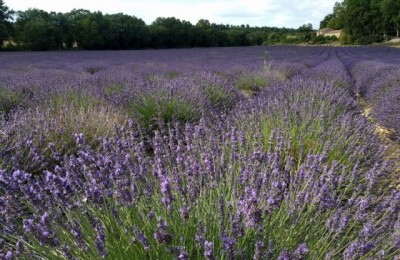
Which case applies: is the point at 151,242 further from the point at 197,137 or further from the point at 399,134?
the point at 399,134

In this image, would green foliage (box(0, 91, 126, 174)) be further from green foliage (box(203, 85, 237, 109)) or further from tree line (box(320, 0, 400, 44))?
tree line (box(320, 0, 400, 44))

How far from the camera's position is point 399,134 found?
3.87m

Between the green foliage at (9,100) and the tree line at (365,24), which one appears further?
the tree line at (365,24)

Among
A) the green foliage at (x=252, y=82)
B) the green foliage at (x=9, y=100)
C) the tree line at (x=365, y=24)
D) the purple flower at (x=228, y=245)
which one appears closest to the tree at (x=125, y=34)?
the green foliage at (x=252, y=82)

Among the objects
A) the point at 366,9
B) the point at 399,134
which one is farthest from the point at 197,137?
the point at 366,9

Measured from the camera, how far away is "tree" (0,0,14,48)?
2912 cm

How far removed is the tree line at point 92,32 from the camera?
29.5 meters

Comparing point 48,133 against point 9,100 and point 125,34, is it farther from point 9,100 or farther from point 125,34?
point 125,34

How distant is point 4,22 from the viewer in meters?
31.0

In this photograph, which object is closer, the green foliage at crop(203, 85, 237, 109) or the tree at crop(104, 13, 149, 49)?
the green foliage at crop(203, 85, 237, 109)

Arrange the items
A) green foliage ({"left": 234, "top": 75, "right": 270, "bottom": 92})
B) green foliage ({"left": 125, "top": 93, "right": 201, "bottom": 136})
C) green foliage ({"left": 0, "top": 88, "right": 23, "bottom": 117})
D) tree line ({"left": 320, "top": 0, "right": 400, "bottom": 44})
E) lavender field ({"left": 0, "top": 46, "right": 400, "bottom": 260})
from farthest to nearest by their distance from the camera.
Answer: tree line ({"left": 320, "top": 0, "right": 400, "bottom": 44})
green foliage ({"left": 234, "top": 75, "right": 270, "bottom": 92})
green foliage ({"left": 0, "top": 88, "right": 23, "bottom": 117})
green foliage ({"left": 125, "top": 93, "right": 201, "bottom": 136})
lavender field ({"left": 0, "top": 46, "right": 400, "bottom": 260})

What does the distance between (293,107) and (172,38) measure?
1521 inches

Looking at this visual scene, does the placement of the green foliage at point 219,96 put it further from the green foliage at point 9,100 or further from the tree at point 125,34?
the tree at point 125,34

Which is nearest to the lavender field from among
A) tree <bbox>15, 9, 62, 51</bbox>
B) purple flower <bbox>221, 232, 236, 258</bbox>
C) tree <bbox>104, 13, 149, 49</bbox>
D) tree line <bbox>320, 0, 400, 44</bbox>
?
purple flower <bbox>221, 232, 236, 258</bbox>
